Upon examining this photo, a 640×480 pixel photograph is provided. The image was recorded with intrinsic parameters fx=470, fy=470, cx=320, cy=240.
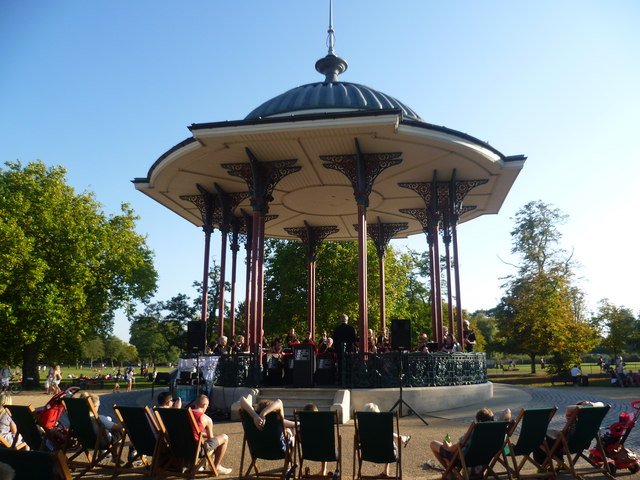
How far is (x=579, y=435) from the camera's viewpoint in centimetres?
592

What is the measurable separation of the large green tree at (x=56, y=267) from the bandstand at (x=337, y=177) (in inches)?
336

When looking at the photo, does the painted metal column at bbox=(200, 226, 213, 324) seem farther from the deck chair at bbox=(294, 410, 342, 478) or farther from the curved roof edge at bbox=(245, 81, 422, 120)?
the deck chair at bbox=(294, 410, 342, 478)

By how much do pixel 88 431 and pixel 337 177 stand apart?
41.1 ft

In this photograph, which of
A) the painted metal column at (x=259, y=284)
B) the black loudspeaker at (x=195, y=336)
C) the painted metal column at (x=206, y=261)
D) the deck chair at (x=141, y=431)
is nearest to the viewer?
the deck chair at (x=141, y=431)

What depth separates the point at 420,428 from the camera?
30.6 ft

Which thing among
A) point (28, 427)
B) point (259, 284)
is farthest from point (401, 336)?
point (28, 427)

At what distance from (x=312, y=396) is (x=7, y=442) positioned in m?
6.79

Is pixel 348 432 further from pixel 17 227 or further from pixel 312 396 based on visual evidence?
pixel 17 227

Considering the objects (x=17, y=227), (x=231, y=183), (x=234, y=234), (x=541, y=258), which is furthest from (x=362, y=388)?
(x=541, y=258)

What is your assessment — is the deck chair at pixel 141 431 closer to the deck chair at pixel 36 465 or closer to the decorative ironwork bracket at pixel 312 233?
the deck chair at pixel 36 465

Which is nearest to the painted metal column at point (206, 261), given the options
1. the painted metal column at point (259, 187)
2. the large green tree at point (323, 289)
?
the painted metal column at point (259, 187)

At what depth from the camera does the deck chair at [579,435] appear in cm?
575

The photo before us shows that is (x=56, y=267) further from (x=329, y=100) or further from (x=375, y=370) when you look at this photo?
(x=375, y=370)

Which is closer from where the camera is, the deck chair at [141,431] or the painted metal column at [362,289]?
the deck chair at [141,431]
